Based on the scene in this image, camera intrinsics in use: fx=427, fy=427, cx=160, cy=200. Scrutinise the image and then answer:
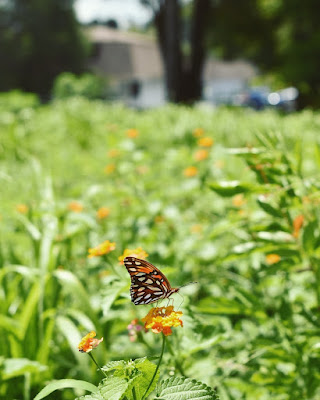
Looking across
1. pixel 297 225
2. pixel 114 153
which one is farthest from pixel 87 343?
pixel 114 153

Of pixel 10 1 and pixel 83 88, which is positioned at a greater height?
pixel 10 1

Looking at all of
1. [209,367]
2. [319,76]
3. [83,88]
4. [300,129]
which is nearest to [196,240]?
[209,367]

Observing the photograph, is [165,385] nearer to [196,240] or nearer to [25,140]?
[196,240]

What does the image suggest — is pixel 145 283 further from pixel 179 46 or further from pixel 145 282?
pixel 179 46

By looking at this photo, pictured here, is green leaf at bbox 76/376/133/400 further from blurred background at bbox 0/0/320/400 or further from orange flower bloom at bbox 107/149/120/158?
orange flower bloom at bbox 107/149/120/158

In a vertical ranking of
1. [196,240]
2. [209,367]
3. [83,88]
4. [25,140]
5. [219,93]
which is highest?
[209,367]

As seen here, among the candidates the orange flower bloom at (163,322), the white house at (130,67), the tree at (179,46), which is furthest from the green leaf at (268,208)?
the white house at (130,67)
